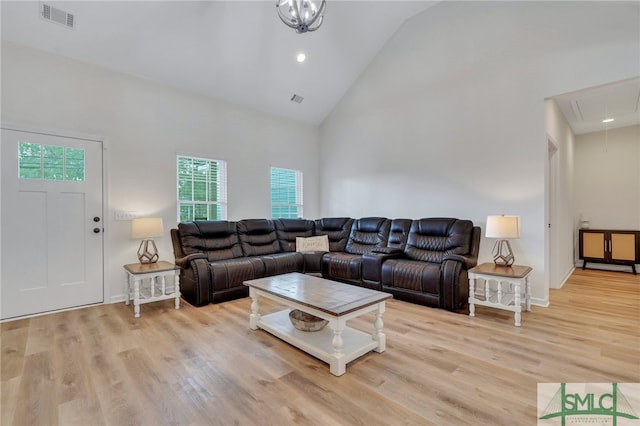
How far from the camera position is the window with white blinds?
5.71 metres

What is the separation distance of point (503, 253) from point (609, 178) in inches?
141

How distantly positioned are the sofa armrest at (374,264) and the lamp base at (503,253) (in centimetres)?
120

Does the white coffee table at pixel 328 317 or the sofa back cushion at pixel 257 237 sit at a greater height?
the sofa back cushion at pixel 257 237

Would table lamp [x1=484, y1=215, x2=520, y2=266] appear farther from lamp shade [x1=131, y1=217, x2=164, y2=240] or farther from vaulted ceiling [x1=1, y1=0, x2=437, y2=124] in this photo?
lamp shade [x1=131, y1=217, x2=164, y2=240]

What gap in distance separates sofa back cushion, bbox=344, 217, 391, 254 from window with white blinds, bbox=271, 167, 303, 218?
1.54 m

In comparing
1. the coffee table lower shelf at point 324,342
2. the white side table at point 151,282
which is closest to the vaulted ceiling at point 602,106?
the coffee table lower shelf at point 324,342

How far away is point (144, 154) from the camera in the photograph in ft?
13.4

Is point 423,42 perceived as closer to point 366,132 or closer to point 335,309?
point 366,132

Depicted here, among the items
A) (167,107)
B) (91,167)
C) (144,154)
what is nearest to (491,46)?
(167,107)

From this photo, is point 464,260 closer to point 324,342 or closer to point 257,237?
point 324,342

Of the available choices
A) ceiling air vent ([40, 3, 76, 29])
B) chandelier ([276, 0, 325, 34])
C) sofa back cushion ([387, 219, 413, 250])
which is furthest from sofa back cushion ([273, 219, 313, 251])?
ceiling air vent ([40, 3, 76, 29])

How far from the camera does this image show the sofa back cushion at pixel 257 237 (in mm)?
4582

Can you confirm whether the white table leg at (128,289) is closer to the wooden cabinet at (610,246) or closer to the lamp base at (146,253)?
the lamp base at (146,253)

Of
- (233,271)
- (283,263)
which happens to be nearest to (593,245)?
(283,263)
